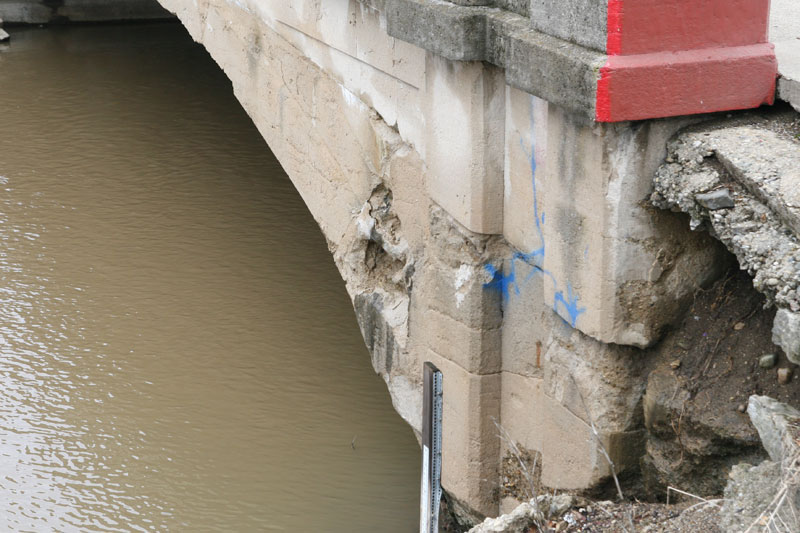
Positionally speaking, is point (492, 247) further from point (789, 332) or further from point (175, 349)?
point (175, 349)

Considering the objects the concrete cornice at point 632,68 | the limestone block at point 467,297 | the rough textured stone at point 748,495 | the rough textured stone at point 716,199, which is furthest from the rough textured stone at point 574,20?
the rough textured stone at point 748,495

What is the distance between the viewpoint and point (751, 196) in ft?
9.30

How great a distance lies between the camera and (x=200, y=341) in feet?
20.6

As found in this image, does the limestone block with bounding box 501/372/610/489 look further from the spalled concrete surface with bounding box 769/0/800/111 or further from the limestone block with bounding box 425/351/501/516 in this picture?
the spalled concrete surface with bounding box 769/0/800/111

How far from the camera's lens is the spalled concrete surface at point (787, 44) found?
9.87 feet

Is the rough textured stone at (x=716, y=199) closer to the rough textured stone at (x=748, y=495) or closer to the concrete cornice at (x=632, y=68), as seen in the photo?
the concrete cornice at (x=632, y=68)

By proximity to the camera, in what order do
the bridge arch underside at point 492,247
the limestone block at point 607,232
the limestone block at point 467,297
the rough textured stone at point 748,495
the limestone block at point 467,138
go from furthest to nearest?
the limestone block at point 467,297 → the limestone block at point 467,138 → the bridge arch underside at point 492,247 → the limestone block at point 607,232 → the rough textured stone at point 748,495

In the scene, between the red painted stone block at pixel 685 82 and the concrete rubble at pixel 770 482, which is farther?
the red painted stone block at pixel 685 82

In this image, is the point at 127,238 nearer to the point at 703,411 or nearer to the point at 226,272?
the point at 226,272

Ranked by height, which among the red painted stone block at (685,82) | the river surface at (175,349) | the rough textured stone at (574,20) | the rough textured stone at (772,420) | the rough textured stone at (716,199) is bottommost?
the river surface at (175,349)

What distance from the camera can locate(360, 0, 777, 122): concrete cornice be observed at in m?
2.83

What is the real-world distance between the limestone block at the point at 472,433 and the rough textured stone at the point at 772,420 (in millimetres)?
1453

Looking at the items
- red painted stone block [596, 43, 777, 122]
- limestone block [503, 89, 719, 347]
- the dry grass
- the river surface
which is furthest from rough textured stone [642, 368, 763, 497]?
the river surface

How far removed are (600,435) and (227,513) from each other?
219 cm
